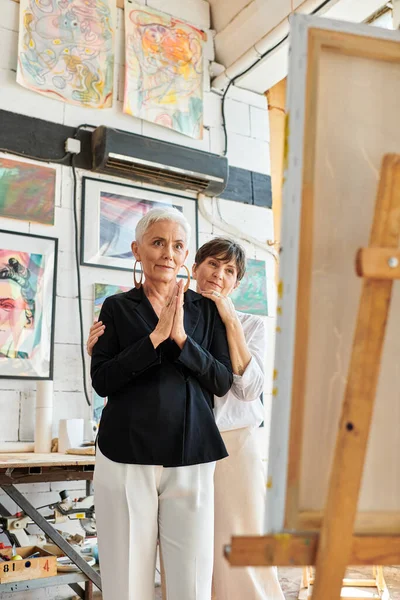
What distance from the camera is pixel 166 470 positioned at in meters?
1.58

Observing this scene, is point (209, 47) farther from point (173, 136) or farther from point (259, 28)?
point (173, 136)

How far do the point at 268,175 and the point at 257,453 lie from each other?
8.80 feet

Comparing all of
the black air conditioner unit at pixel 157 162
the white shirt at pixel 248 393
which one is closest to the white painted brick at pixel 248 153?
the black air conditioner unit at pixel 157 162

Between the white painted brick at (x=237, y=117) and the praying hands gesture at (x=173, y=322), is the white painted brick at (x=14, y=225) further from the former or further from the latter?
the praying hands gesture at (x=173, y=322)

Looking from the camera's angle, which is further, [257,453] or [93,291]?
[93,291]

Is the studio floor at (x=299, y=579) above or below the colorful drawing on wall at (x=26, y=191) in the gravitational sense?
below

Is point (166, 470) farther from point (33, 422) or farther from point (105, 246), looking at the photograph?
point (105, 246)

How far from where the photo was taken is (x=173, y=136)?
4020mm

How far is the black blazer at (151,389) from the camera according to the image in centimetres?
157

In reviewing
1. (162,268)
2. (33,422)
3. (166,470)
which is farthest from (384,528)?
(33,422)

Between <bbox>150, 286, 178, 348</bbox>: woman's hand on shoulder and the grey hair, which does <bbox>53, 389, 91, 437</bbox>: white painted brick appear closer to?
the grey hair

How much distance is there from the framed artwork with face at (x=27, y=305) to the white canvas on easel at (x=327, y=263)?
2.54m

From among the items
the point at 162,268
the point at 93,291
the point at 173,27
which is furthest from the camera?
the point at 173,27

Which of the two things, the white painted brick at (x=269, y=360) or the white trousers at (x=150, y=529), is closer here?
the white trousers at (x=150, y=529)
